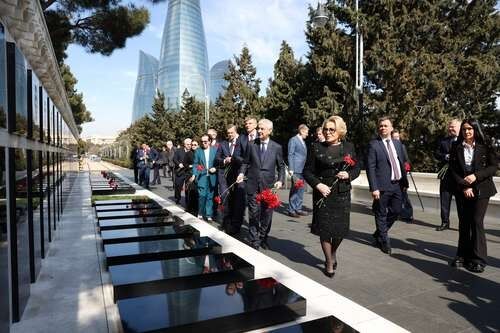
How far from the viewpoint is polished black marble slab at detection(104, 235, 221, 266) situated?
4645mm

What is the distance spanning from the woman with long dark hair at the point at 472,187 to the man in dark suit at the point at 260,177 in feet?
8.12

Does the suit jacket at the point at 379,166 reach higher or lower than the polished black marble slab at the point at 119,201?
higher

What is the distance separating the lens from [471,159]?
16.4ft

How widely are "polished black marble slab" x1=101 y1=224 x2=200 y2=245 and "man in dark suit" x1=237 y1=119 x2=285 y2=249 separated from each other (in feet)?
3.16

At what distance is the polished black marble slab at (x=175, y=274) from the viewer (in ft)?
11.9

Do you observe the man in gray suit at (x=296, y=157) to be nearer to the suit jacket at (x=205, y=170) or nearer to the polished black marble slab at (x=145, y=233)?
the suit jacket at (x=205, y=170)

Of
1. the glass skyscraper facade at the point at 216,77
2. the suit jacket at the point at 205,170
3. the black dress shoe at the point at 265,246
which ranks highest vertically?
the glass skyscraper facade at the point at 216,77

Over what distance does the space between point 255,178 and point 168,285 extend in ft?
8.25

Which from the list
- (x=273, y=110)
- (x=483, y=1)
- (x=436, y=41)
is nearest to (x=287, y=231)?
(x=436, y=41)

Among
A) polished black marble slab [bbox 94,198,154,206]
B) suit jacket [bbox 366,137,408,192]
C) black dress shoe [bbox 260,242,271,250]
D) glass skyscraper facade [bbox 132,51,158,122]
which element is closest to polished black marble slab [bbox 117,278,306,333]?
black dress shoe [bbox 260,242,271,250]

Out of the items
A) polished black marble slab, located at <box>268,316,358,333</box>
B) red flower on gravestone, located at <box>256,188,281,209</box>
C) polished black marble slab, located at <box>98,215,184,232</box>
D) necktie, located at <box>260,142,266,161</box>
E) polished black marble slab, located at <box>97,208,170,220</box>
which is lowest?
polished black marble slab, located at <box>268,316,358,333</box>

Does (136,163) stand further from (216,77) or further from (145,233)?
(216,77)

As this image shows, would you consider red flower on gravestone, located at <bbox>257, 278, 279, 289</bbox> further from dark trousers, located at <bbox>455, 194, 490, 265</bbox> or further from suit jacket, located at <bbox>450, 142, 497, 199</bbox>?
suit jacket, located at <bbox>450, 142, 497, 199</bbox>

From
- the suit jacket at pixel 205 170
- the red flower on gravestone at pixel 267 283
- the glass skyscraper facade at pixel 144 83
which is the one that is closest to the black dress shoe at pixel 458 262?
the red flower on gravestone at pixel 267 283
